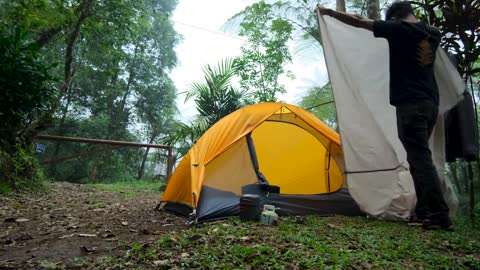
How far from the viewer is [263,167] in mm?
4668

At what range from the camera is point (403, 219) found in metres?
3.09

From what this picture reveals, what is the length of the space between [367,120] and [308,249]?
5.76 ft

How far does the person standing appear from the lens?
8.62 feet

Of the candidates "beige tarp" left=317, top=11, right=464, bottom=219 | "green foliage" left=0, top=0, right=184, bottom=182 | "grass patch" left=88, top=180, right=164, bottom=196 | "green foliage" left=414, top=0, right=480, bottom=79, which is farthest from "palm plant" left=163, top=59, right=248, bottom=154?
"green foliage" left=414, top=0, right=480, bottom=79

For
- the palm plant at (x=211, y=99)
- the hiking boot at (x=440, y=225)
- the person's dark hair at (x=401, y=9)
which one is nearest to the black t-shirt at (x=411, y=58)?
the person's dark hair at (x=401, y=9)

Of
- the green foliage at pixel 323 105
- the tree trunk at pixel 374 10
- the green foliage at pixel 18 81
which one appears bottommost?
the green foliage at pixel 18 81

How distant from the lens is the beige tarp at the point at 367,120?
321 cm

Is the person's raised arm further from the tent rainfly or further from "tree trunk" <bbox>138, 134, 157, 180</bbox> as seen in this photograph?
"tree trunk" <bbox>138, 134, 157, 180</bbox>

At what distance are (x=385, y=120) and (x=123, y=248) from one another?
2.48 metres

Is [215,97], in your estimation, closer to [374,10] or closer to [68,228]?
[374,10]

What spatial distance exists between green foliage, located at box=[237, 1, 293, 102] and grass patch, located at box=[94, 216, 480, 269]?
19.5ft

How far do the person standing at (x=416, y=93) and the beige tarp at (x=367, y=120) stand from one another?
38cm

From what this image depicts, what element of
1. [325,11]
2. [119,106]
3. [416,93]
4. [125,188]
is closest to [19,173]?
[125,188]

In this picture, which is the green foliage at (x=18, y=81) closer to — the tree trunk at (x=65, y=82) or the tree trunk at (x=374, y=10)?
the tree trunk at (x=65, y=82)
